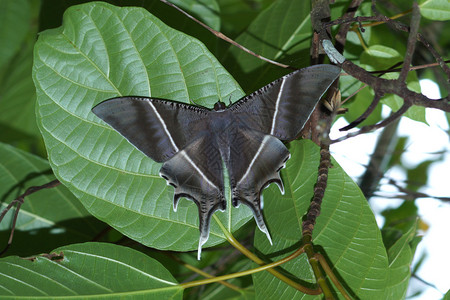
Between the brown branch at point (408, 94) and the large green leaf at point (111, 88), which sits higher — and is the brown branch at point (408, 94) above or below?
above

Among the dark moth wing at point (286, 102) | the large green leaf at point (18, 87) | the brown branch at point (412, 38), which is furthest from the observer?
the large green leaf at point (18, 87)

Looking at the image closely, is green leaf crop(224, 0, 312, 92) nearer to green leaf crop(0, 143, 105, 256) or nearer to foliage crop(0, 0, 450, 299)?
foliage crop(0, 0, 450, 299)

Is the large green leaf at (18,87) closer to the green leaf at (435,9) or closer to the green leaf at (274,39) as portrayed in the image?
the green leaf at (274,39)

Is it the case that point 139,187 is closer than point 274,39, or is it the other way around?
point 139,187

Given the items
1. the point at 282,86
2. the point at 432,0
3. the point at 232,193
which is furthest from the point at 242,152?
the point at 432,0

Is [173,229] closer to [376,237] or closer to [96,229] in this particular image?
[376,237]

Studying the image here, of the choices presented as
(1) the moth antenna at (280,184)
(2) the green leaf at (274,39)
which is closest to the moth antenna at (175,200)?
(1) the moth antenna at (280,184)

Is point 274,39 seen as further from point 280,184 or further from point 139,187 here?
point 139,187

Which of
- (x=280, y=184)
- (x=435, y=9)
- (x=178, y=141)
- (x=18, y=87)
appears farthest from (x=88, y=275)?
(x=18, y=87)
